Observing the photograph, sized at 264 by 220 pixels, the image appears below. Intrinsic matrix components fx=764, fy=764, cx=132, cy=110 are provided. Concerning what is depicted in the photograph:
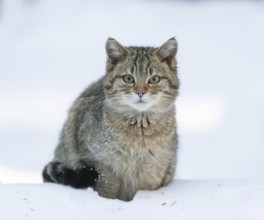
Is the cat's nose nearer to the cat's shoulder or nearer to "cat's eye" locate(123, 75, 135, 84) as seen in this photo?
"cat's eye" locate(123, 75, 135, 84)

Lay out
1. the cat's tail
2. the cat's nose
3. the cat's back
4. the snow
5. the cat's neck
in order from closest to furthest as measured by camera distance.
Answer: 1. the snow
2. the cat's nose
3. the cat's tail
4. the cat's neck
5. the cat's back

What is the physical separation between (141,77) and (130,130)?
1.73ft

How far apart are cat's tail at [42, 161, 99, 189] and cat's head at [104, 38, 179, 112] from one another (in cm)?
67

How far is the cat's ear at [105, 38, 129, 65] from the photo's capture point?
7.33 m

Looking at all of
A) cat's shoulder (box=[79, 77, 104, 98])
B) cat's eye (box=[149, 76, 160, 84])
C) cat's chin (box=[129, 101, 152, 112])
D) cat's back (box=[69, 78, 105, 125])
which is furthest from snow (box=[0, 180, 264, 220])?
cat's shoulder (box=[79, 77, 104, 98])

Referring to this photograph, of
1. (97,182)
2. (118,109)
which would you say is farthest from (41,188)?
(118,109)

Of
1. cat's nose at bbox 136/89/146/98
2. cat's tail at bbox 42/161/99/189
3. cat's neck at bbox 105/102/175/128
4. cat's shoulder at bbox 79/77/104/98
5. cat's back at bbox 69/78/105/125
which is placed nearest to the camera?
cat's nose at bbox 136/89/146/98

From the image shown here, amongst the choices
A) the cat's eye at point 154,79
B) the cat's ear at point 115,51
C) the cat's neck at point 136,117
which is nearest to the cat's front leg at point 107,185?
the cat's neck at point 136,117

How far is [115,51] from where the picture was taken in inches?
290

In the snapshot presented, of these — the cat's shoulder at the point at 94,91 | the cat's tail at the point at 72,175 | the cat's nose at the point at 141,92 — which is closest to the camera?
the cat's nose at the point at 141,92

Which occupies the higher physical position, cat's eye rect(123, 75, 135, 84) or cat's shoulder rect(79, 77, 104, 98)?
cat's eye rect(123, 75, 135, 84)

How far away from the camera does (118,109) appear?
23.8ft

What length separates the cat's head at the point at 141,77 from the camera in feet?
23.1

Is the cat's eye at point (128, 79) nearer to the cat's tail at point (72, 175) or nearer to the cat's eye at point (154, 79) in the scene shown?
the cat's eye at point (154, 79)
